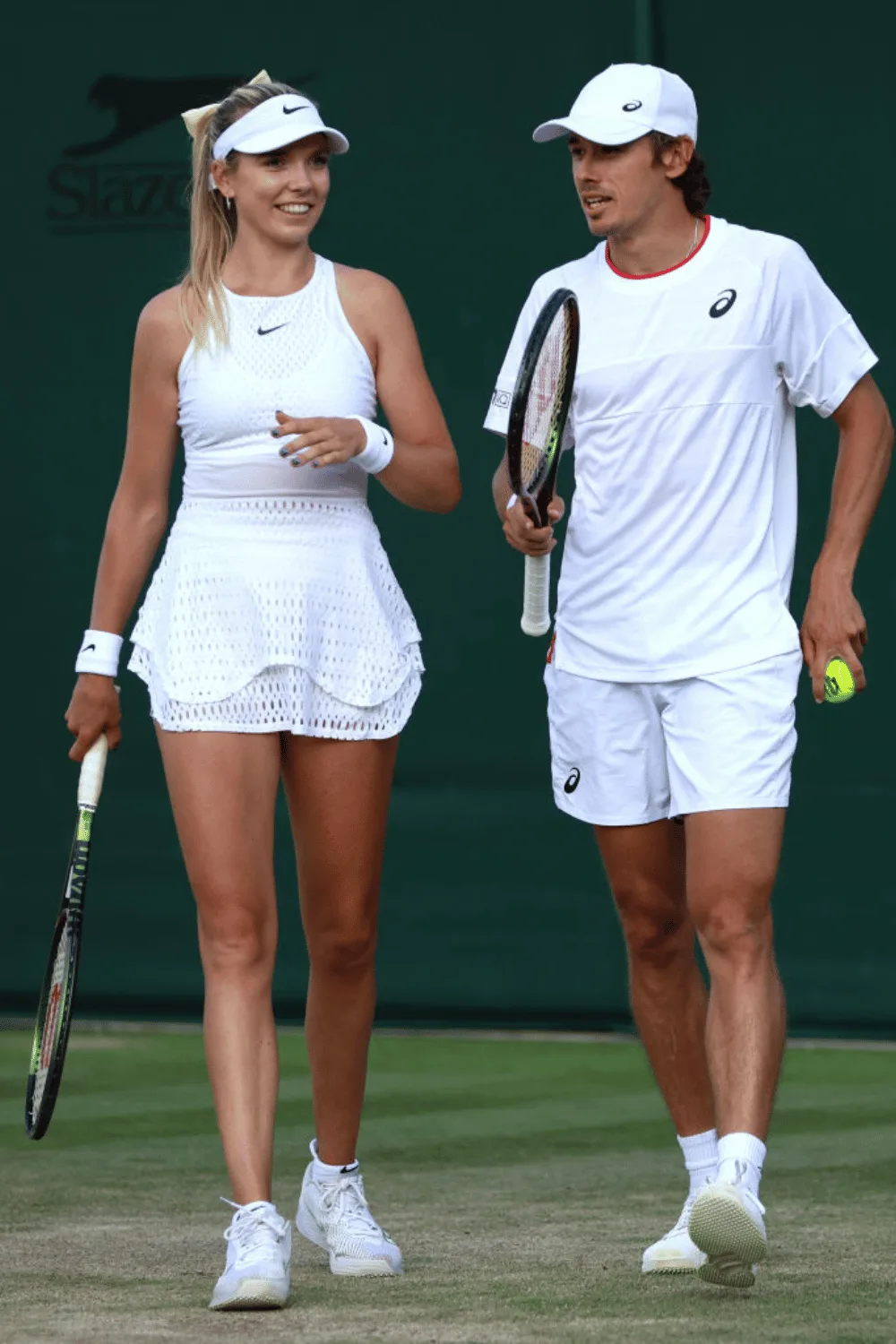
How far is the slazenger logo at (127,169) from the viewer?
7969mm

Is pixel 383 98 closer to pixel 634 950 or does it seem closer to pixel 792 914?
pixel 792 914

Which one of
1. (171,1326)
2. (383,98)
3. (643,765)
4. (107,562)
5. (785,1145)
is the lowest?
(785,1145)

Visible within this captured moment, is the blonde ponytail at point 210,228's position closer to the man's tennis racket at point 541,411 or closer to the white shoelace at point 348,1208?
the man's tennis racket at point 541,411

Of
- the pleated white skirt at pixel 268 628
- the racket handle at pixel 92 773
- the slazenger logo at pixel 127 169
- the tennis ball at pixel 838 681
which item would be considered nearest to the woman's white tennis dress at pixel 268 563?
the pleated white skirt at pixel 268 628

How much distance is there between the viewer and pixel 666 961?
4.32 meters

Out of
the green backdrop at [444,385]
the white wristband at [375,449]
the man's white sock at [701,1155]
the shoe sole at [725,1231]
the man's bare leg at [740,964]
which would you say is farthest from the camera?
the green backdrop at [444,385]

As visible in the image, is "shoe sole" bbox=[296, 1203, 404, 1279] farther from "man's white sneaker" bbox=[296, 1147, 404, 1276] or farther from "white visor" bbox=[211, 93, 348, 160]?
"white visor" bbox=[211, 93, 348, 160]

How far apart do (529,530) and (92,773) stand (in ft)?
2.73

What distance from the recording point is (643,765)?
4.23 meters

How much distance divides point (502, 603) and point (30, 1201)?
10.0 ft

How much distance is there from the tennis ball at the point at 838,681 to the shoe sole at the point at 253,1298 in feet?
3.92

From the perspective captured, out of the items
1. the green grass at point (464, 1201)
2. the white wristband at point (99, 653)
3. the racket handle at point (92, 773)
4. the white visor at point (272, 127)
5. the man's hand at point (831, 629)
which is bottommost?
the green grass at point (464, 1201)

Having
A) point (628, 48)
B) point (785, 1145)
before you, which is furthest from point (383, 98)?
point (785, 1145)

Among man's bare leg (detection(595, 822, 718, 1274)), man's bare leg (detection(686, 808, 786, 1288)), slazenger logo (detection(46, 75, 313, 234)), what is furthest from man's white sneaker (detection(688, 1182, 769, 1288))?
slazenger logo (detection(46, 75, 313, 234))
